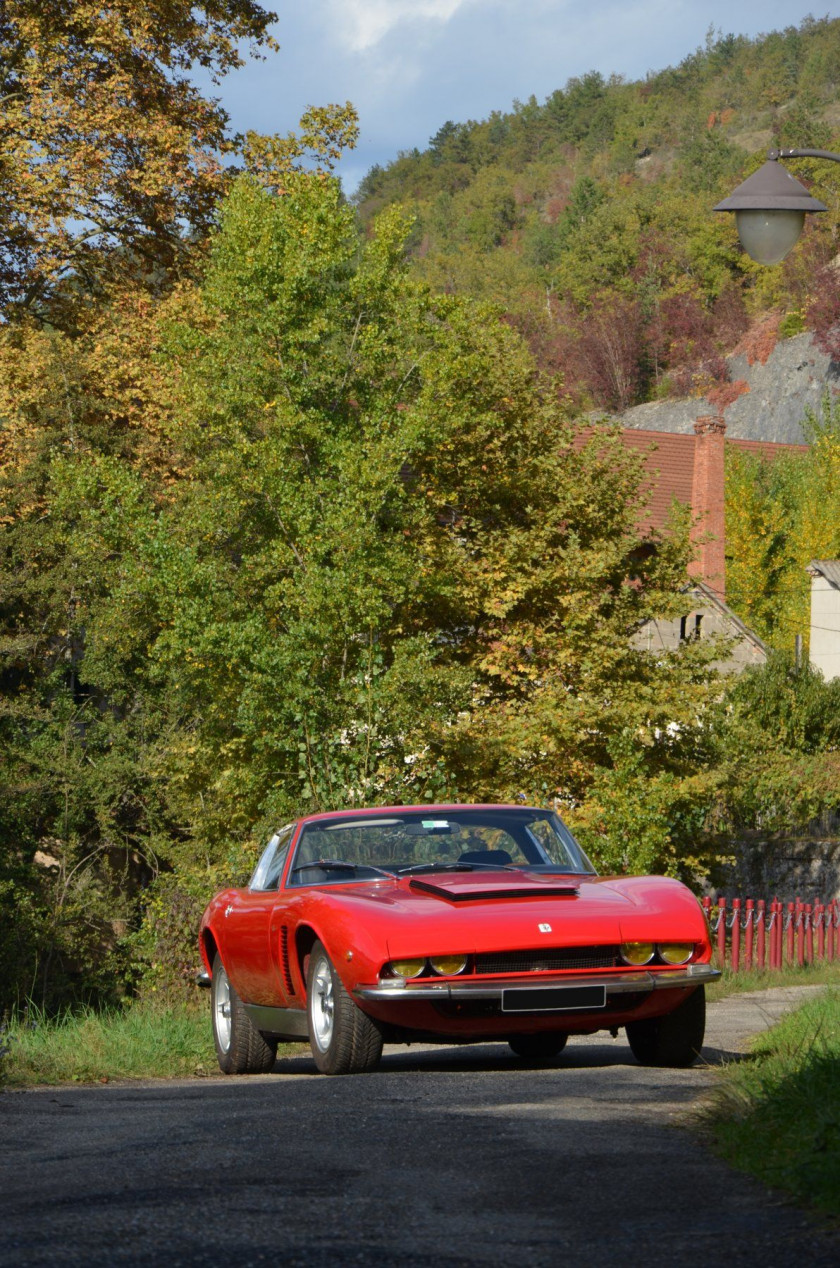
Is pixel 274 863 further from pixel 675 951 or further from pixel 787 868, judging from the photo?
pixel 787 868

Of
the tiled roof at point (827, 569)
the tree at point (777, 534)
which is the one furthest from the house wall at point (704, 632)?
the tree at point (777, 534)

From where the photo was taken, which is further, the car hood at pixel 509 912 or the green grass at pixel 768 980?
the green grass at pixel 768 980

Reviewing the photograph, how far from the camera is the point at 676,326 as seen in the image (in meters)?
117

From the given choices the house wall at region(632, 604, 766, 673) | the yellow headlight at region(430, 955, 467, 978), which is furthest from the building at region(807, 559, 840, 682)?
the yellow headlight at region(430, 955, 467, 978)

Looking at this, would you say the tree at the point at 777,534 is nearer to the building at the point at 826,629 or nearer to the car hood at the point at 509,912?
the building at the point at 826,629

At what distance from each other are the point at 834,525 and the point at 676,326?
6155 cm

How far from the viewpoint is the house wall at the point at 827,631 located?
52.8 meters

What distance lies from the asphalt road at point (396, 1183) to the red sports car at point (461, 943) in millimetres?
458

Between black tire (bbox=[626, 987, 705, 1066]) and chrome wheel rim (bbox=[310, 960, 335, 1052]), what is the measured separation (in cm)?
152

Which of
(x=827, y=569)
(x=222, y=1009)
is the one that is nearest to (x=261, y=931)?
(x=222, y=1009)

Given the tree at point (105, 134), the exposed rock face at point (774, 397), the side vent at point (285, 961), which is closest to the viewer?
the side vent at point (285, 961)

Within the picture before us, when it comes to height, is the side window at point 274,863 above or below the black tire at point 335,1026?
above

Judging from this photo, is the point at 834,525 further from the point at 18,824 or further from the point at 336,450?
the point at 336,450

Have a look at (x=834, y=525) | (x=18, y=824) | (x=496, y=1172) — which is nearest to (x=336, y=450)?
(x=18, y=824)
